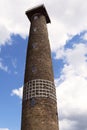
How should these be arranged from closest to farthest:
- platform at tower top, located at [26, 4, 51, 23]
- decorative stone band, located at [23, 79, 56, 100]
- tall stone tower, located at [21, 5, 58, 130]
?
tall stone tower, located at [21, 5, 58, 130] < decorative stone band, located at [23, 79, 56, 100] < platform at tower top, located at [26, 4, 51, 23]

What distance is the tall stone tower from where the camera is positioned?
961 inches

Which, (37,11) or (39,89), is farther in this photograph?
(37,11)

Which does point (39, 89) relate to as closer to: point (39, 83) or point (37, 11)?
point (39, 83)

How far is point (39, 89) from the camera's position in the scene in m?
26.1

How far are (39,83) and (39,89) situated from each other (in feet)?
2.10

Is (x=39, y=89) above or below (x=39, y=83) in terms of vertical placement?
below

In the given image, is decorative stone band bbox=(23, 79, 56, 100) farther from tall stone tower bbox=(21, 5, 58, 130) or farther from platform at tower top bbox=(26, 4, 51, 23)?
platform at tower top bbox=(26, 4, 51, 23)

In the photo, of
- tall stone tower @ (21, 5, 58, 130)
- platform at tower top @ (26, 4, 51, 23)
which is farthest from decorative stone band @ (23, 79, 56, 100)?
platform at tower top @ (26, 4, 51, 23)

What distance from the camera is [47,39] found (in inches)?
1200

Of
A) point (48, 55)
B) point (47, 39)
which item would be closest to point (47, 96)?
point (48, 55)

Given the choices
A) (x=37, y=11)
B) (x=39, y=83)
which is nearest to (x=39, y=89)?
(x=39, y=83)

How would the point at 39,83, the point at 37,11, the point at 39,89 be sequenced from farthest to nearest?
the point at 37,11
the point at 39,83
the point at 39,89

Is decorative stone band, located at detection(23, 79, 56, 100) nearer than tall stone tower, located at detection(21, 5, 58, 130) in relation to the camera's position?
No

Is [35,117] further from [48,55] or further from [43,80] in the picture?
[48,55]
